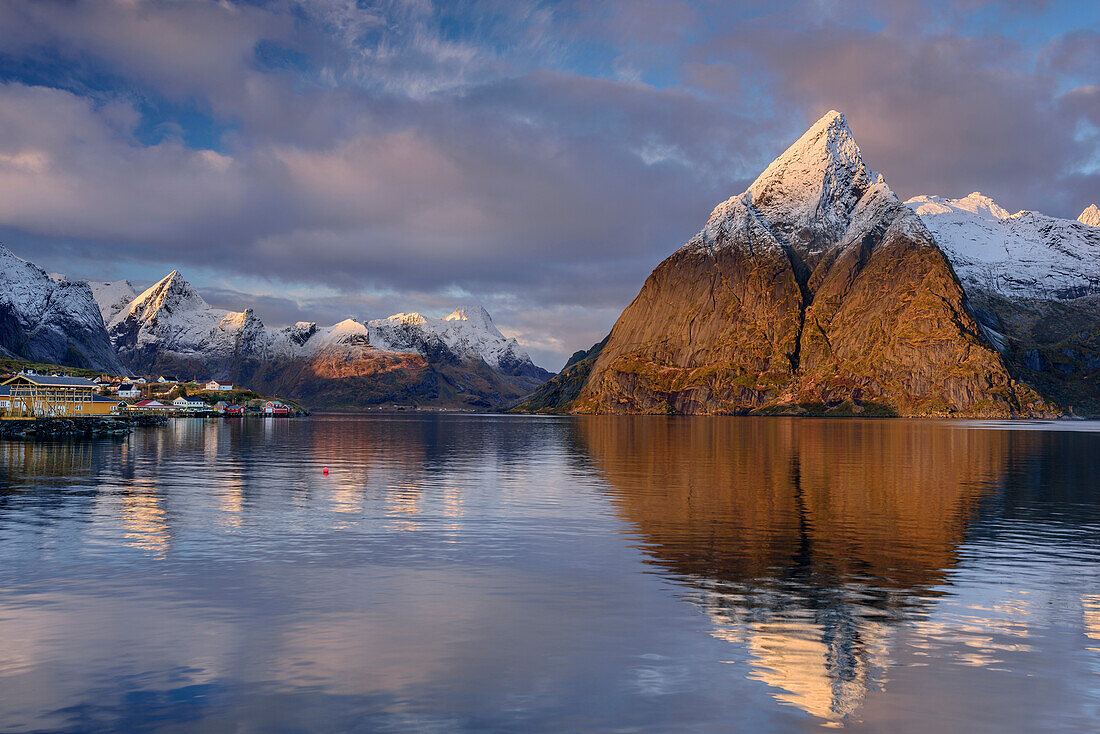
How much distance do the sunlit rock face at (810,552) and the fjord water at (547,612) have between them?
0.21 m

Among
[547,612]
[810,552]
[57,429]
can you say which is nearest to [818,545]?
[810,552]

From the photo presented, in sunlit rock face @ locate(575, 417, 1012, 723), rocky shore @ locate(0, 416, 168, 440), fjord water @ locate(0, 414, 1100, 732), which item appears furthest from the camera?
rocky shore @ locate(0, 416, 168, 440)

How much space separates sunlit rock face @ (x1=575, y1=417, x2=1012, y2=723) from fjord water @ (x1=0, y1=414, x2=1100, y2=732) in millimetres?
210

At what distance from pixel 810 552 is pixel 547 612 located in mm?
17636

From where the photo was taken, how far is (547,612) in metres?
27.9

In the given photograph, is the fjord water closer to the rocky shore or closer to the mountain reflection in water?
the mountain reflection in water

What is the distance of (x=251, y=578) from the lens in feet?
107

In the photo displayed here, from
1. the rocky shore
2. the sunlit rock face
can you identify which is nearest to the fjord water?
Answer: the sunlit rock face

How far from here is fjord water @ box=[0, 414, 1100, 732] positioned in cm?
1903

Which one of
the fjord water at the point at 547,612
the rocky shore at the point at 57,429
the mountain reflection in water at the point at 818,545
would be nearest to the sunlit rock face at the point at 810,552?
the mountain reflection in water at the point at 818,545

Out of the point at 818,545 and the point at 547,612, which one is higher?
the point at 547,612

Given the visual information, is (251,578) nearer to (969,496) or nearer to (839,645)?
(839,645)

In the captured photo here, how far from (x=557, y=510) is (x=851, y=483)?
33867mm

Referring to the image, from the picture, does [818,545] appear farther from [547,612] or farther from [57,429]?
[57,429]
